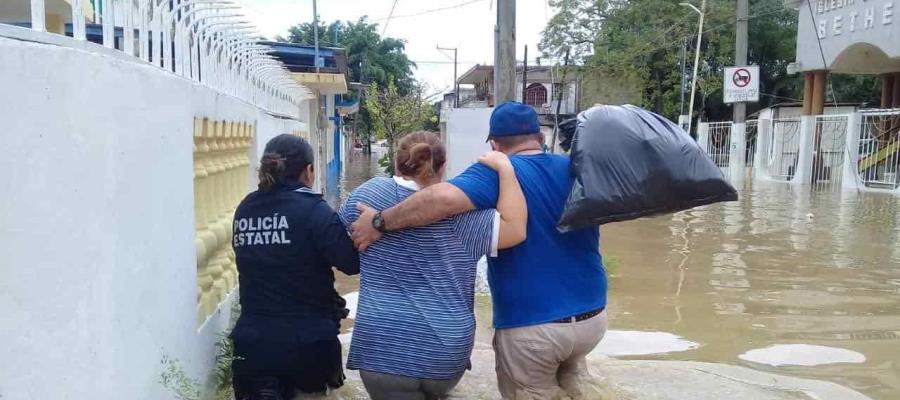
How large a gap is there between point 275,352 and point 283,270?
33cm

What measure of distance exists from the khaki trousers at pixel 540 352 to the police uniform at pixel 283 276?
0.69 meters

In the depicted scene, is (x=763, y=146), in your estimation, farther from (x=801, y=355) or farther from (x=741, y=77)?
(x=801, y=355)

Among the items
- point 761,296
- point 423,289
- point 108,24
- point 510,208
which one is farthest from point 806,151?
point 108,24

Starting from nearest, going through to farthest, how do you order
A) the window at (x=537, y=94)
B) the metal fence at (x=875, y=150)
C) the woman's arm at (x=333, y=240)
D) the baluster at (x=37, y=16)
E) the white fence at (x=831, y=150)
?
1. the baluster at (x=37, y=16)
2. the woman's arm at (x=333, y=240)
3. the metal fence at (x=875, y=150)
4. the white fence at (x=831, y=150)
5. the window at (x=537, y=94)

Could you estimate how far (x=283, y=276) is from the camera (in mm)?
3008

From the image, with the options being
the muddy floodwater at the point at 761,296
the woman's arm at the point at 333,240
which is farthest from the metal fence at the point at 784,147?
the woman's arm at the point at 333,240

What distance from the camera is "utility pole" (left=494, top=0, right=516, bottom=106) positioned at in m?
7.36

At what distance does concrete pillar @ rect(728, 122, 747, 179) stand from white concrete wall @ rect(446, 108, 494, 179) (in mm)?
15888

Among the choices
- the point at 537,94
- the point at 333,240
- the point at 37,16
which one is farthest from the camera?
the point at 537,94

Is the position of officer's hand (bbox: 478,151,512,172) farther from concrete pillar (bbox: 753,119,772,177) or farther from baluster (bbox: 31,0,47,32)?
concrete pillar (bbox: 753,119,772,177)

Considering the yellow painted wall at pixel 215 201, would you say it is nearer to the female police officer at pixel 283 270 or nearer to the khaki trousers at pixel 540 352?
the female police officer at pixel 283 270

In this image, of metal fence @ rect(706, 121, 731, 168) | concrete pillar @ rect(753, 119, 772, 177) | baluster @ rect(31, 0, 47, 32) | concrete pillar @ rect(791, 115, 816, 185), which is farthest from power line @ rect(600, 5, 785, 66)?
baluster @ rect(31, 0, 47, 32)

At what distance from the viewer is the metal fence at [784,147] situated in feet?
68.5

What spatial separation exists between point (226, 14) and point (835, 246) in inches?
324
